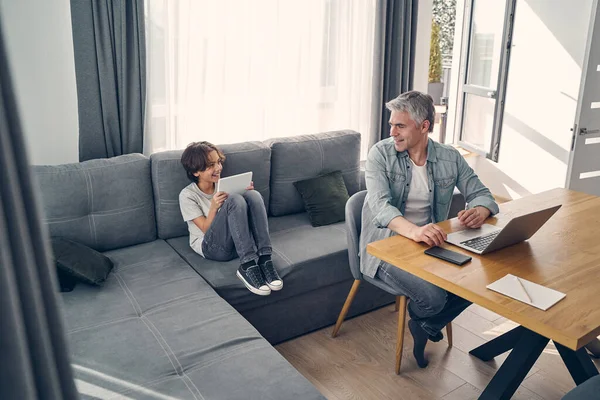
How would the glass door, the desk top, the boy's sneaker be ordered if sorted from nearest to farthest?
the desk top < the boy's sneaker < the glass door

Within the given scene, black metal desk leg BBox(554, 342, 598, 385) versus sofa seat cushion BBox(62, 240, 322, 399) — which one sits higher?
sofa seat cushion BBox(62, 240, 322, 399)

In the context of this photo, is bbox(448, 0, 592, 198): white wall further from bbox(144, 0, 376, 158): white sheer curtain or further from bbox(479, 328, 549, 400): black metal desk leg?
bbox(479, 328, 549, 400): black metal desk leg

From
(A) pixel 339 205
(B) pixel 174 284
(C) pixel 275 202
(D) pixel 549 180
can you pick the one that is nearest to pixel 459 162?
(A) pixel 339 205

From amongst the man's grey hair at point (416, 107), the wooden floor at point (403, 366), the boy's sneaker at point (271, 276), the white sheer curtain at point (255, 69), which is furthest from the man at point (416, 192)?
the white sheer curtain at point (255, 69)

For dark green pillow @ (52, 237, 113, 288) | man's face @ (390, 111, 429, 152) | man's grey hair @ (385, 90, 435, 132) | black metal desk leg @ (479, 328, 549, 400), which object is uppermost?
man's grey hair @ (385, 90, 435, 132)

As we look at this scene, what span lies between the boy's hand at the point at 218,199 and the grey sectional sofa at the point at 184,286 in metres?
0.29

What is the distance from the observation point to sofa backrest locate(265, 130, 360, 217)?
3.31 metres

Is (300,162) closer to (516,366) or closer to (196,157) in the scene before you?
(196,157)

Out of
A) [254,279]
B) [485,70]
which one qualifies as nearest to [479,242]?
[254,279]

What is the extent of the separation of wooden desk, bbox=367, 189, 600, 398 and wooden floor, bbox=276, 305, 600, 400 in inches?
7.5

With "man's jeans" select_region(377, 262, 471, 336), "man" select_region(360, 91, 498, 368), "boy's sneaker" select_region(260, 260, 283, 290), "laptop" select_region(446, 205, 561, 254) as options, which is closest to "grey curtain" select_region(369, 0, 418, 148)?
"man" select_region(360, 91, 498, 368)

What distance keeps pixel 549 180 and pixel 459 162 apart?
8.55 feet

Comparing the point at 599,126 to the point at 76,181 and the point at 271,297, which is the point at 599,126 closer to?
the point at 271,297

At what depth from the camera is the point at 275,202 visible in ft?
10.9
